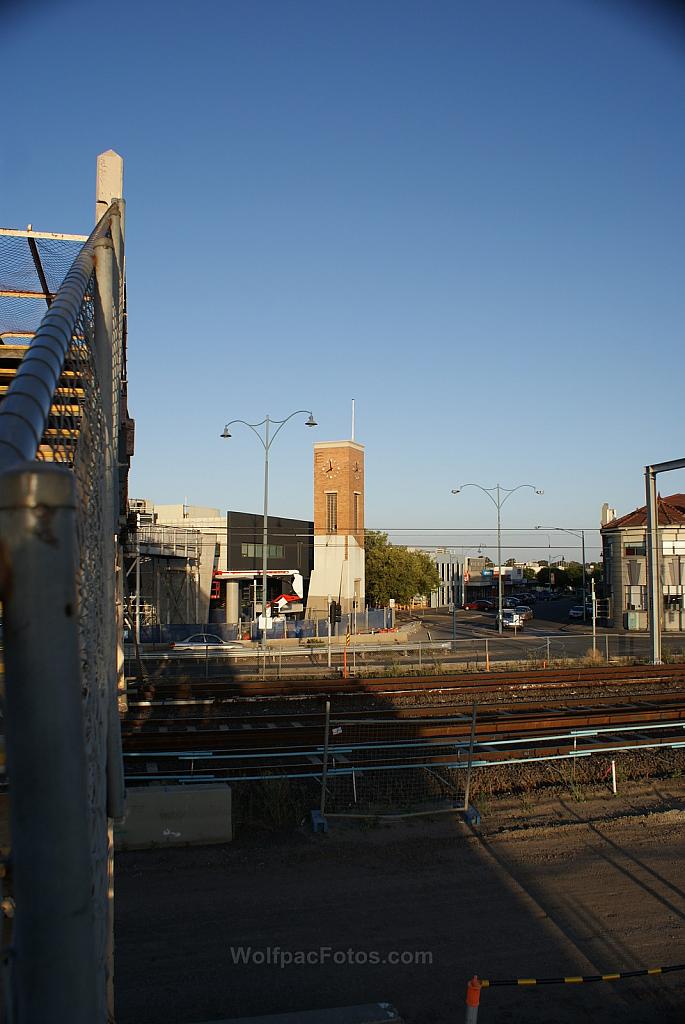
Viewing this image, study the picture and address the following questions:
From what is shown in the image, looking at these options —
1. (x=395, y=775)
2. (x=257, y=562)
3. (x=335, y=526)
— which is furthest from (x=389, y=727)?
(x=257, y=562)

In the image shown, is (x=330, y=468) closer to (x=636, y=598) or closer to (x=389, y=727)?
(x=636, y=598)

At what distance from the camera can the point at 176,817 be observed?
10.2 metres

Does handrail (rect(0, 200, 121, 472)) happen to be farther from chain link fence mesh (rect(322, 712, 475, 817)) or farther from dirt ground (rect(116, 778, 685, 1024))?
chain link fence mesh (rect(322, 712, 475, 817))

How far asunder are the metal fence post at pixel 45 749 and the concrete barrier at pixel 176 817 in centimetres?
918

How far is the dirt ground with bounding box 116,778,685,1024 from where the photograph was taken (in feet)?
22.1

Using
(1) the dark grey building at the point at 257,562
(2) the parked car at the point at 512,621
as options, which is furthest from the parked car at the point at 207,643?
(2) the parked car at the point at 512,621

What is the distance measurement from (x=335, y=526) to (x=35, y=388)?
53843mm

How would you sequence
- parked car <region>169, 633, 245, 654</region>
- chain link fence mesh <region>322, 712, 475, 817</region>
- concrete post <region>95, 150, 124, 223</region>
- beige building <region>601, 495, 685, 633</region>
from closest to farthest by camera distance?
1. concrete post <region>95, 150, 124, 223</region>
2. chain link fence mesh <region>322, 712, 475, 817</region>
3. parked car <region>169, 633, 245, 654</region>
4. beige building <region>601, 495, 685, 633</region>

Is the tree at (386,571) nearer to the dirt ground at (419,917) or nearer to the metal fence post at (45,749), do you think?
the dirt ground at (419,917)

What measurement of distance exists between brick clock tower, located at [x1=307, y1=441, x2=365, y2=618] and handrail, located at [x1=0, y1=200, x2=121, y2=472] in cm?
5246

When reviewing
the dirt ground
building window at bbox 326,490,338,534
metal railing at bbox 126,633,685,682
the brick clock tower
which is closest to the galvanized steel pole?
metal railing at bbox 126,633,685,682

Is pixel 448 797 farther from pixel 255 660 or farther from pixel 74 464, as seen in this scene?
pixel 255 660

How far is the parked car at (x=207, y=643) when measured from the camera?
34.0 meters

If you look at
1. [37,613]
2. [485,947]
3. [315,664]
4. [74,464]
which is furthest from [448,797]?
[315,664]
